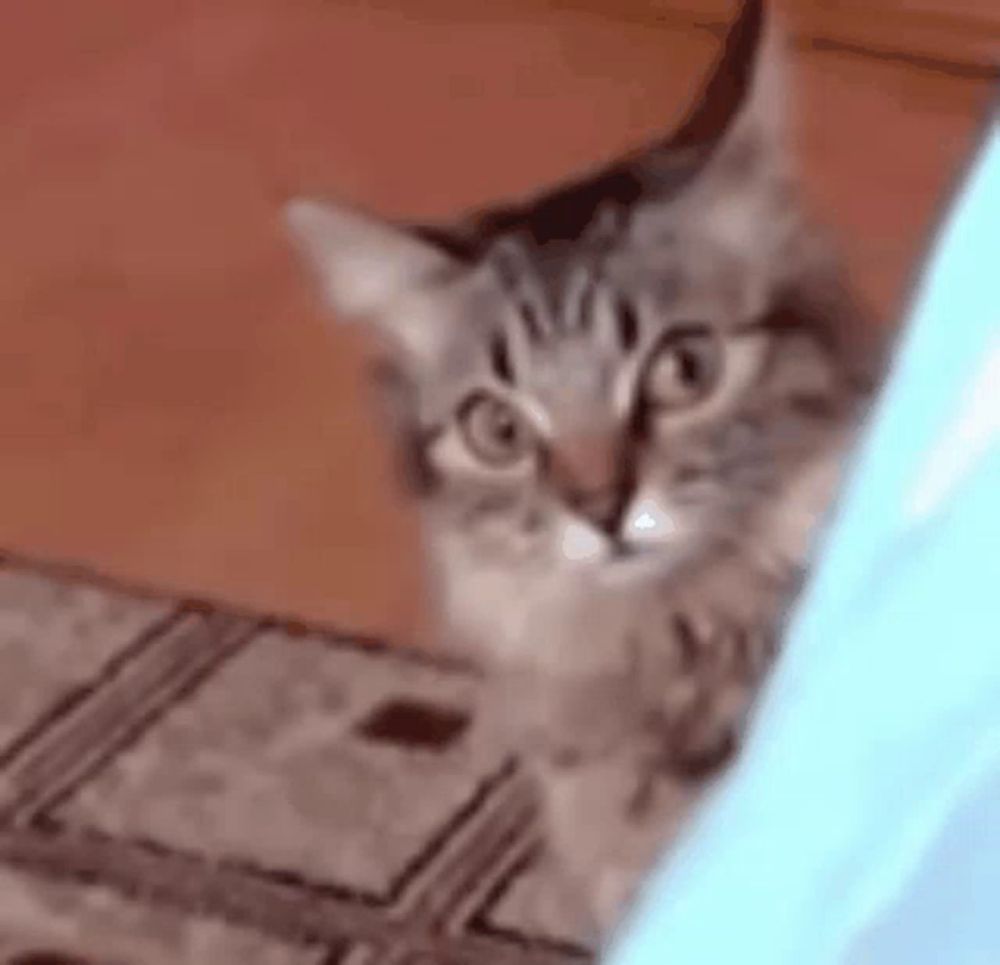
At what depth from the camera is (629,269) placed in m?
1.09

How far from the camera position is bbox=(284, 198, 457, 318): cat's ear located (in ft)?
3.74

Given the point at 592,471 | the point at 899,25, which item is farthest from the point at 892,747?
the point at 899,25

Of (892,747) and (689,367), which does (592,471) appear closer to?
(689,367)

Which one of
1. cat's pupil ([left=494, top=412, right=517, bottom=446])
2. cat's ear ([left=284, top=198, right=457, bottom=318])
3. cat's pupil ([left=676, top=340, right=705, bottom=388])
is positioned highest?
cat's ear ([left=284, top=198, right=457, bottom=318])

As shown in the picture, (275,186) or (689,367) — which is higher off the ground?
(275,186)

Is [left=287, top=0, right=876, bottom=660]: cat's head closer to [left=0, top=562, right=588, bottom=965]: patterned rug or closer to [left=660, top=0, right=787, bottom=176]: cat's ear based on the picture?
[left=660, top=0, right=787, bottom=176]: cat's ear

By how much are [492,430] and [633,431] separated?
3.0 inches

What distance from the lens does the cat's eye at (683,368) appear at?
107 cm

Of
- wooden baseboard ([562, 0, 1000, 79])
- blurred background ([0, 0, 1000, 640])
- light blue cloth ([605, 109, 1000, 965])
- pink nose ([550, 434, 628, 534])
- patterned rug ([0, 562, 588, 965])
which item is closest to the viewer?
light blue cloth ([605, 109, 1000, 965])

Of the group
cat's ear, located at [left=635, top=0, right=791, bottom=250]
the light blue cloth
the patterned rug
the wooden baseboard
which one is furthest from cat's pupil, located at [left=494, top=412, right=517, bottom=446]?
the wooden baseboard

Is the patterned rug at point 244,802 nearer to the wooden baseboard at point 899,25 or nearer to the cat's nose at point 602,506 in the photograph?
the cat's nose at point 602,506

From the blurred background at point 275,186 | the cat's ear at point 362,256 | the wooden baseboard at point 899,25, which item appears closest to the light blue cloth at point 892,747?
the cat's ear at point 362,256

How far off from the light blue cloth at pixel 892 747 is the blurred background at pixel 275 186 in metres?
0.97

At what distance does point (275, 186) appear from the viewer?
1943 mm
